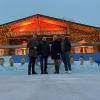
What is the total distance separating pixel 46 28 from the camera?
36031 millimetres

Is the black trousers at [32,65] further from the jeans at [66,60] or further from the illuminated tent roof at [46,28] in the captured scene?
the illuminated tent roof at [46,28]

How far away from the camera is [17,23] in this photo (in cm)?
3597

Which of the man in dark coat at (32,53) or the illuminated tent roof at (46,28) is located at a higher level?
the illuminated tent roof at (46,28)

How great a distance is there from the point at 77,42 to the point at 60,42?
13407 mm

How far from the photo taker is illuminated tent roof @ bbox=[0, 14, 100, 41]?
3400 cm

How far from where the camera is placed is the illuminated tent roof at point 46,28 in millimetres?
34000

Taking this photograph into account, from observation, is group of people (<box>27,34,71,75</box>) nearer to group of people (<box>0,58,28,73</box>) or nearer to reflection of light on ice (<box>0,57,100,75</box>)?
reflection of light on ice (<box>0,57,100,75</box>)

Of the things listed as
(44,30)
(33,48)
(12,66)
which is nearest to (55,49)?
(33,48)

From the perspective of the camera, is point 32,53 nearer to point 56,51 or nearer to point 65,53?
point 56,51

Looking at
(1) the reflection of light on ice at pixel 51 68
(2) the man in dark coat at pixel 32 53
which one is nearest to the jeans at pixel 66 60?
(2) the man in dark coat at pixel 32 53

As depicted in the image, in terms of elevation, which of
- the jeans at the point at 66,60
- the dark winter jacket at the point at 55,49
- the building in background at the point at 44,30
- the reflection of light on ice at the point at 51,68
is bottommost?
the reflection of light on ice at the point at 51,68

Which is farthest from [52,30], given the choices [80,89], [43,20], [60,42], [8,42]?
[80,89]

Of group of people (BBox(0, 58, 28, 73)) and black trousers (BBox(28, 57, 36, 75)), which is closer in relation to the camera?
black trousers (BBox(28, 57, 36, 75))

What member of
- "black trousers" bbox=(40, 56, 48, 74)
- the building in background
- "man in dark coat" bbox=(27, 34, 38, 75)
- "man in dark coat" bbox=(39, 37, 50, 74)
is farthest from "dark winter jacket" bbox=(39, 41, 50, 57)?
the building in background
